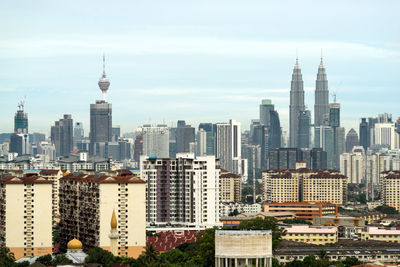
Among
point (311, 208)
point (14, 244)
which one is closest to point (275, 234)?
point (14, 244)

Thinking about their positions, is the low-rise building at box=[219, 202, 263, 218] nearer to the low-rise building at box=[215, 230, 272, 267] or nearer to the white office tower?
the white office tower

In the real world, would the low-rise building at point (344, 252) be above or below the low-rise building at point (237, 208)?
above

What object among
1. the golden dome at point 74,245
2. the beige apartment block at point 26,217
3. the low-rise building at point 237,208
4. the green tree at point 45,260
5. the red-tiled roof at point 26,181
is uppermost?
the red-tiled roof at point 26,181

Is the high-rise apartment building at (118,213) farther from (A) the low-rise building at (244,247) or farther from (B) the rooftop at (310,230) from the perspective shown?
(A) the low-rise building at (244,247)

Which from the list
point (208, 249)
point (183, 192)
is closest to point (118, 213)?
point (208, 249)

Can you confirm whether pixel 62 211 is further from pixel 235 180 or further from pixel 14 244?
pixel 235 180

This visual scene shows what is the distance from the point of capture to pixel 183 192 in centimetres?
11238

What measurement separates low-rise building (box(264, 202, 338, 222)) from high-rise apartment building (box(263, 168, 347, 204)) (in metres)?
25.0

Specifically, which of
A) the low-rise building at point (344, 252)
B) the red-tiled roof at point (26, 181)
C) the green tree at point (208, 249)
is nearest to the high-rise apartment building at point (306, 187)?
the low-rise building at point (344, 252)

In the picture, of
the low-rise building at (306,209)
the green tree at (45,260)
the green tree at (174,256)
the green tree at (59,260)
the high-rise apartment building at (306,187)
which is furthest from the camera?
the high-rise apartment building at (306,187)

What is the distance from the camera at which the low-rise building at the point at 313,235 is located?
105 meters

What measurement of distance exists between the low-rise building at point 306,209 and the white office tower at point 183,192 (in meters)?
34.8

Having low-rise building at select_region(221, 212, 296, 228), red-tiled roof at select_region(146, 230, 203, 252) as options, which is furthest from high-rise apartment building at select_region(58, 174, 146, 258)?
low-rise building at select_region(221, 212, 296, 228)

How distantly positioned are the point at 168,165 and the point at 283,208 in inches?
1541
